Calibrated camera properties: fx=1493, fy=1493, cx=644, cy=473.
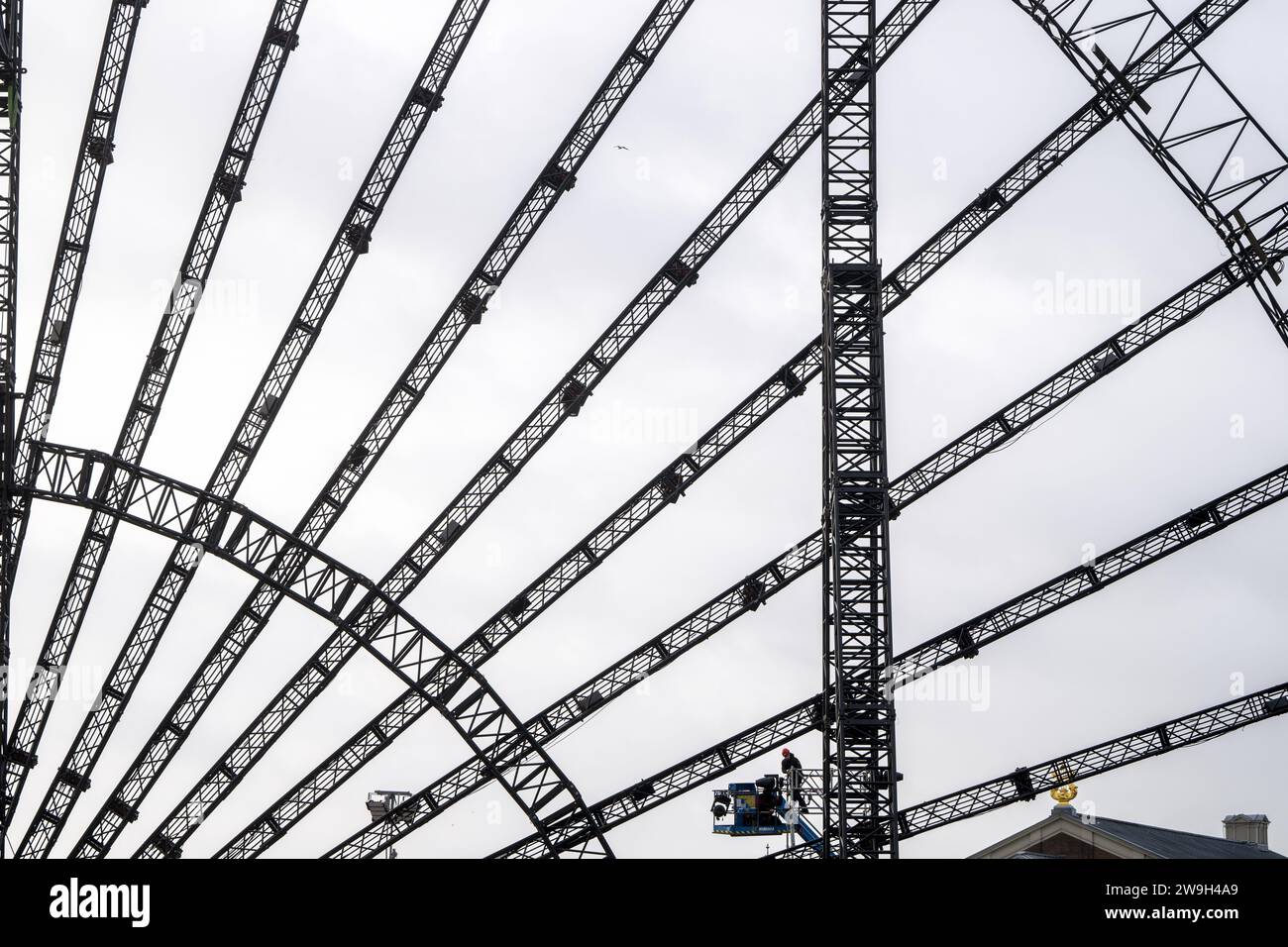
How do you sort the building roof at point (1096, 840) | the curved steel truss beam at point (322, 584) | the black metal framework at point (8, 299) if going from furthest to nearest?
1. the building roof at point (1096, 840)
2. the curved steel truss beam at point (322, 584)
3. the black metal framework at point (8, 299)

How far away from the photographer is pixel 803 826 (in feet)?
147

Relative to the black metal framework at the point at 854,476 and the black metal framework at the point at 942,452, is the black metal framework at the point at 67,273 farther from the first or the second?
the black metal framework at the point at 854,476

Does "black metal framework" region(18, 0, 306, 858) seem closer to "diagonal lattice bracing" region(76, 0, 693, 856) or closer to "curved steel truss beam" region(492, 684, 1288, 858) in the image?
"diagonal lattice bracing" region(76, 0, 693, 856)

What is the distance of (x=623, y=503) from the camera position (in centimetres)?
3972

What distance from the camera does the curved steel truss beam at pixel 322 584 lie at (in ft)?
132

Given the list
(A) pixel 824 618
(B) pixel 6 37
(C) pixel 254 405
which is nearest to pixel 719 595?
A: (A) pixel 824 618

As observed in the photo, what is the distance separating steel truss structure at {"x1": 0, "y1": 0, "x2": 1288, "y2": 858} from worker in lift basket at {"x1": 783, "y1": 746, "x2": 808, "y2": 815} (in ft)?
3.09

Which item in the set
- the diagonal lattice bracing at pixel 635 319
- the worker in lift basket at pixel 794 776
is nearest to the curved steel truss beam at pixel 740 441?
the diagonal lattice bracing at pixel 635 319

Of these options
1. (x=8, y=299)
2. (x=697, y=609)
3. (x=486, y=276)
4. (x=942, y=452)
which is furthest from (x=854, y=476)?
(x=8, y=299)

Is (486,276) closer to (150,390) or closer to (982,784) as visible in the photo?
(150,390)

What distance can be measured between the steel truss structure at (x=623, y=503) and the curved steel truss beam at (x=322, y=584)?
0.26 ft
